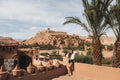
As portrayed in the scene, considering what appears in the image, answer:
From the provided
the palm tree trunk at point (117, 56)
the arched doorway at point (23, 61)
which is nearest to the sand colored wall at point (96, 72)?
the palm tree trunk at point (117, 56)

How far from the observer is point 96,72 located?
1489 centimetres

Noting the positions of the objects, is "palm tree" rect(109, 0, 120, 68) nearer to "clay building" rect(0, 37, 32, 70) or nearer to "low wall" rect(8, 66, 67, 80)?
"low wall" rect(8, 66, 67, 80)

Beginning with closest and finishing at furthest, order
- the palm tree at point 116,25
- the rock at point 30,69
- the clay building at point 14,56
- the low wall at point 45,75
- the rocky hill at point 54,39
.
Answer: the low wall at point 45,75
the rock at point 30,69
the palm tree at point 116,25
the clay building at point 14,56
the rocky hill at point 54,39

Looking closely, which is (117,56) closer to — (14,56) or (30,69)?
(30,69)

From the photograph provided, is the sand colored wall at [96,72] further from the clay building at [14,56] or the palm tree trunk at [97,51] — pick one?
the clay building at [14,56]

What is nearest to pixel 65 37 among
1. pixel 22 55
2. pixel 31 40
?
pixel 31 40

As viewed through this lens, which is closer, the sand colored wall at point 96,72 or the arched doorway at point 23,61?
the sand colored wall at point 96,72

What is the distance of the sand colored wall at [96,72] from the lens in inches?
556

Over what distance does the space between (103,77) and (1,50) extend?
74.3 feet

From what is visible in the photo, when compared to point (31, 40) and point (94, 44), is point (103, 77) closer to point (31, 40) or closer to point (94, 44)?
point (94, 44)

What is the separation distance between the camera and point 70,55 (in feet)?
52.1

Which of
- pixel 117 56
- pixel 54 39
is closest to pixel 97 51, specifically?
pixel 117 56

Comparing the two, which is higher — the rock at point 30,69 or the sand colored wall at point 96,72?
the rock at point 30,69

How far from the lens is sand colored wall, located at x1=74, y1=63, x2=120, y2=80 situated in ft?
46.4
